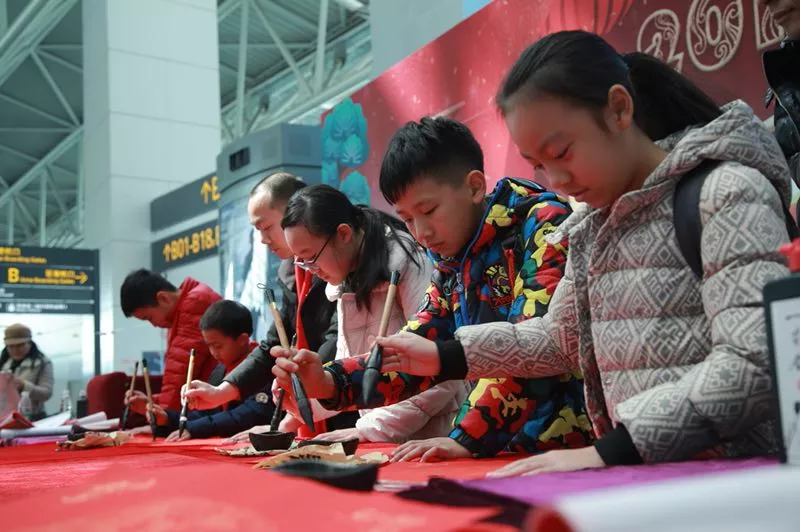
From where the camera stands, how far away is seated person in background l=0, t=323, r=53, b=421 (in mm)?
5695

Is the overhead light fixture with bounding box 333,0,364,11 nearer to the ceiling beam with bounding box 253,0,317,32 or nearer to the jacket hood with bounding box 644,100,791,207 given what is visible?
the ceiling beam with bounding box 253,0,317,32

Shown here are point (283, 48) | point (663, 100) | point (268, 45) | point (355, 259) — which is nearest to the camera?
point (663, 100)

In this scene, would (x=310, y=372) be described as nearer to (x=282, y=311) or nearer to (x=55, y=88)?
(x=282, y=311)

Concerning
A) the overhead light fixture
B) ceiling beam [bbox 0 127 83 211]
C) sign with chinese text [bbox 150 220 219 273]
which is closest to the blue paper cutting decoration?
sign with chinese text [bbox 150 220 219 273]

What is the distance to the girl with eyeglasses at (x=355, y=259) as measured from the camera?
207 cm

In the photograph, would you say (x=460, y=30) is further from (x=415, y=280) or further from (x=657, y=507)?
(x=657, y=507)

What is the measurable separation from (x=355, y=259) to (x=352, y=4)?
8.47 meters

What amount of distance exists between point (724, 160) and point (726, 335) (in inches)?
8.2

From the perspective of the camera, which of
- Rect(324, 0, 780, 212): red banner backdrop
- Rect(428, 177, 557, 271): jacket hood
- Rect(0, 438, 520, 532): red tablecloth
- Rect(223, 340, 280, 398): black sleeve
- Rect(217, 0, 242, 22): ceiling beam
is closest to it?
Rect(0, 438, 520, 532): red tablecloth

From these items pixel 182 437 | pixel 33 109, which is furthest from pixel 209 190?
pixel 33 109

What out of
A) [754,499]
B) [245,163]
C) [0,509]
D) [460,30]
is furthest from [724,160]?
[245,163]

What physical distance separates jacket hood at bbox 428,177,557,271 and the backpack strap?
23.8 inches

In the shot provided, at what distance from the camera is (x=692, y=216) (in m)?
0.94

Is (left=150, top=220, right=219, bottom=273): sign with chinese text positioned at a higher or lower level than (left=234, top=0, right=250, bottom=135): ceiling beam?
lower
